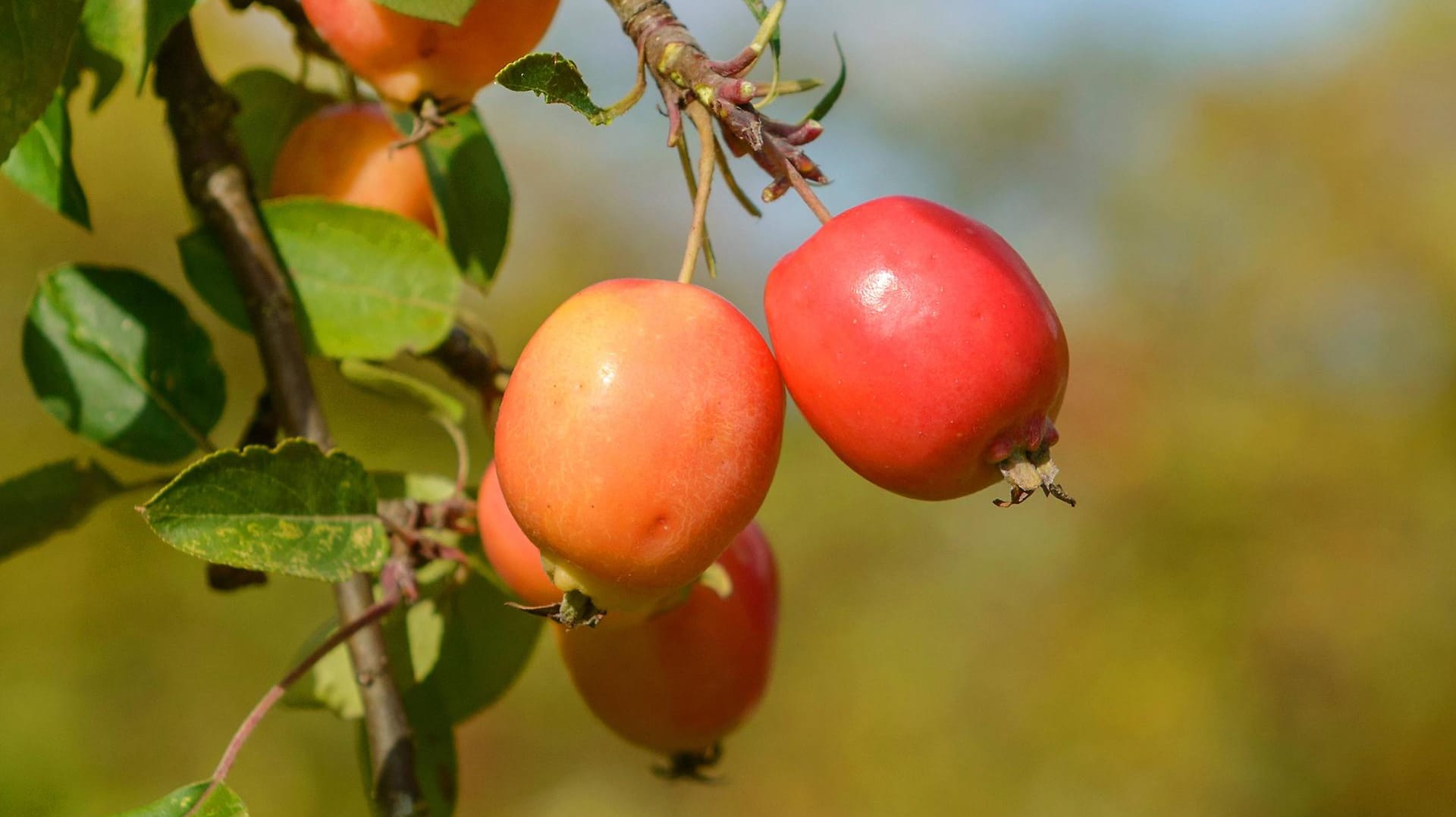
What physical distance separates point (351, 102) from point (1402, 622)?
101 inches

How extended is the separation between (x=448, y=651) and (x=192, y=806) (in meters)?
0.23

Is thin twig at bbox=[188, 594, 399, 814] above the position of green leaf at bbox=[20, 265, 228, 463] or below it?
below

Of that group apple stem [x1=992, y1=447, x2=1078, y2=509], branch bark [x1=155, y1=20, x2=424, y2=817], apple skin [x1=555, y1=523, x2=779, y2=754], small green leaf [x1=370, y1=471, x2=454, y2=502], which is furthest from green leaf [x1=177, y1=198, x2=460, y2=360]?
apple stem [x1=992, y1=447, x2=1078, y2=509]

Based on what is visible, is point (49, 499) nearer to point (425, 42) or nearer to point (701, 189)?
point (425, 42)

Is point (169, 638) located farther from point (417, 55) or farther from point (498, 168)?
point (417, 55)

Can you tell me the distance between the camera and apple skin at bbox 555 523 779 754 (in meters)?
0.69

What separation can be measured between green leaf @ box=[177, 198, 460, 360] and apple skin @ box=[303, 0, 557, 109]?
0.42ft

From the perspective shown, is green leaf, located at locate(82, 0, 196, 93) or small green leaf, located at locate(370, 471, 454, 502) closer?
green leaf, located at locate(82, 0, 196, 93)

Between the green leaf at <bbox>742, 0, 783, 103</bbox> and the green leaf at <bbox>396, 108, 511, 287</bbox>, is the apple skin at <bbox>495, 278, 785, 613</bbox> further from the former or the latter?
the green leaf at <bbox>396, 108, 511, 287</bbox>

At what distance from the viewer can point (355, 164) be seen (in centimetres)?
75

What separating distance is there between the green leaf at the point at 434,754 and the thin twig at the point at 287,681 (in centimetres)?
13

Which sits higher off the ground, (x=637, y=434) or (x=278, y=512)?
(x=637, y=434)

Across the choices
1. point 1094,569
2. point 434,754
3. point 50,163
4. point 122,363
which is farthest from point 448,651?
point 1094,569

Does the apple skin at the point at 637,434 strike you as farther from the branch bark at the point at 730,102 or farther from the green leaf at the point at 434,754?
the green leaf at the point at 434,754
